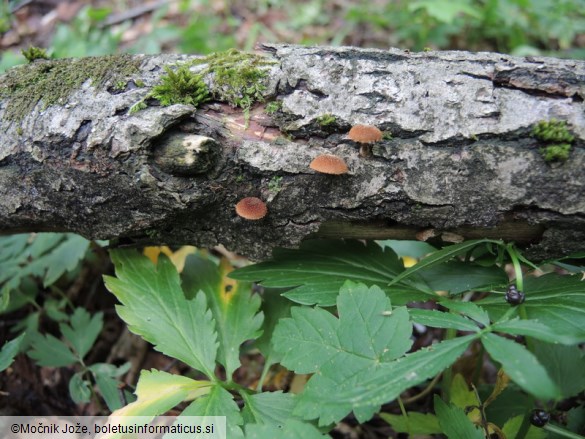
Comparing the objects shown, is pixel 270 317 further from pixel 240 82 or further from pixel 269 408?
pixel 240 82

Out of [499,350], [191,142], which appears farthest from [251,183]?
[499,350]

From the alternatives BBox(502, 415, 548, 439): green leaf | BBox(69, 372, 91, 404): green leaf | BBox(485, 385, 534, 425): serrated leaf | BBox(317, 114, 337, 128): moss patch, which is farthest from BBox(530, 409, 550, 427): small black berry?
BBox(69, 372, 91, 404): green leaf

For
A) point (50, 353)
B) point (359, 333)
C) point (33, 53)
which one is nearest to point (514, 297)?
point (359, 333)

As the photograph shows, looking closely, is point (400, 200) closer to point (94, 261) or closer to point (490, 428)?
point (490, 428)

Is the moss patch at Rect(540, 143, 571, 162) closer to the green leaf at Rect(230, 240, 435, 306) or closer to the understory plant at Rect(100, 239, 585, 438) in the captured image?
the understory plant at Rect(100, 239, 585, 438)

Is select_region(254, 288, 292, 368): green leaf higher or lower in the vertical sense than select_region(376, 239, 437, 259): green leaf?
lower

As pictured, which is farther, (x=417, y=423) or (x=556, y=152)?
(x=417, y=423)
